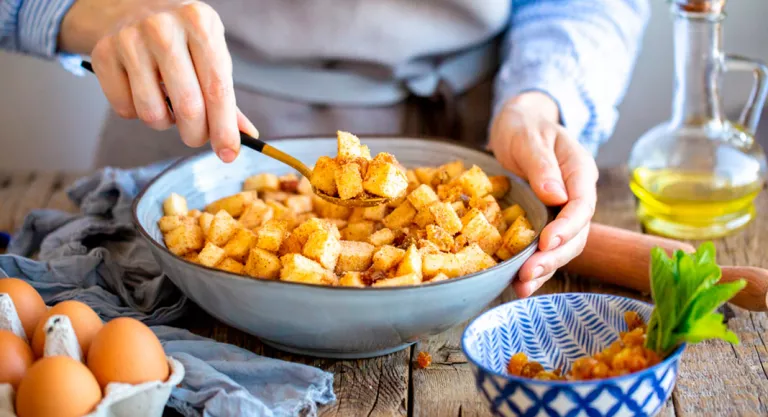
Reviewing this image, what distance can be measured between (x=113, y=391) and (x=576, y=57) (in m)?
1.44

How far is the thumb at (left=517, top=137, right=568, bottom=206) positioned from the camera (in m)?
1.41

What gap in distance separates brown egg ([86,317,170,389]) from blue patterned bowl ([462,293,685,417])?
422mm

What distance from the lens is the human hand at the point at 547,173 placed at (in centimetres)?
131

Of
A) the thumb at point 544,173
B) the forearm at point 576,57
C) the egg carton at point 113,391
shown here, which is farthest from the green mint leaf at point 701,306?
the forearm at point 576,57

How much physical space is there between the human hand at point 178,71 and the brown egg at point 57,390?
0.52 meters

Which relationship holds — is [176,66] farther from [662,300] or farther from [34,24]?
[662,300]

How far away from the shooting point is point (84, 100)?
3369 millimetres

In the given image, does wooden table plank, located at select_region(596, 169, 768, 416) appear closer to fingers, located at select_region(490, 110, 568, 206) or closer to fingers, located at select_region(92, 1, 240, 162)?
fingers, located at select_region(490, 110, 568, 206)

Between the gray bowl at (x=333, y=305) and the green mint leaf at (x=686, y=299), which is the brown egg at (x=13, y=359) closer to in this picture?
the gray bowl at (x=333, y=305)

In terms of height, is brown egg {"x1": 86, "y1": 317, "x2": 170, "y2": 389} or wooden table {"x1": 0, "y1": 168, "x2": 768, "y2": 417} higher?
brown egg {"x1": 86, "y1": 317, "x2": 170, "y2": 389}

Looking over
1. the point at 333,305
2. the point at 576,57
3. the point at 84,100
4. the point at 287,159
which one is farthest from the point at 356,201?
the point at 84,100

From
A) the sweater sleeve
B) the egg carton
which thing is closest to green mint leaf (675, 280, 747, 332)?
the egg carton

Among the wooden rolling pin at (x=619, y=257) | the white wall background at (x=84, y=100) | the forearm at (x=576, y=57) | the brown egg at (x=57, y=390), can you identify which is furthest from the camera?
the white wall background at (x=84, y=100)

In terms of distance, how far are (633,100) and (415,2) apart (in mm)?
1573
